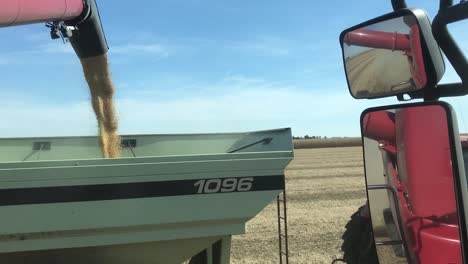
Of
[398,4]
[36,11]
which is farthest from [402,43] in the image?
[36,11]

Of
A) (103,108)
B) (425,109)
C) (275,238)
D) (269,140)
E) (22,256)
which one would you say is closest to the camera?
(425,109)

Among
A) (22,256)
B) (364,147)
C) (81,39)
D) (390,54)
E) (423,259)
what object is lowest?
(423,259)

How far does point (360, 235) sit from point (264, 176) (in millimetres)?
574

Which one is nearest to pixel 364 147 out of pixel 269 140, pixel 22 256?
pixel 22 256

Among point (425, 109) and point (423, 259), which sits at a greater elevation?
point (425, 109)

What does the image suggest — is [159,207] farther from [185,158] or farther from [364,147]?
[364,147]

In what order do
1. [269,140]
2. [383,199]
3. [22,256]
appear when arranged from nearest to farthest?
[383,199]
[22,256]
[269,140]

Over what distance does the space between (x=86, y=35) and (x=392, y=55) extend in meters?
3.51

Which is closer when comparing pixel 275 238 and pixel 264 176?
pixel 264 176

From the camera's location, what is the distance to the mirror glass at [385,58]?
1.39 m

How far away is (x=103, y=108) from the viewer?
→ 5223 millimetres

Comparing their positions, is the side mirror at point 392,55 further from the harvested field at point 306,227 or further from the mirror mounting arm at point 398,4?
the harvested field at point 306,227

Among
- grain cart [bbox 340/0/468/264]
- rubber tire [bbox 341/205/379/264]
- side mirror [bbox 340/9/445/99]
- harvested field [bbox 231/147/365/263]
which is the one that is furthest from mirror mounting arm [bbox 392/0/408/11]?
harvested field [bbox 231/147/365/263]

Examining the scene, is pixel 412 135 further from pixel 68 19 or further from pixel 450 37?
pixel 68 19
